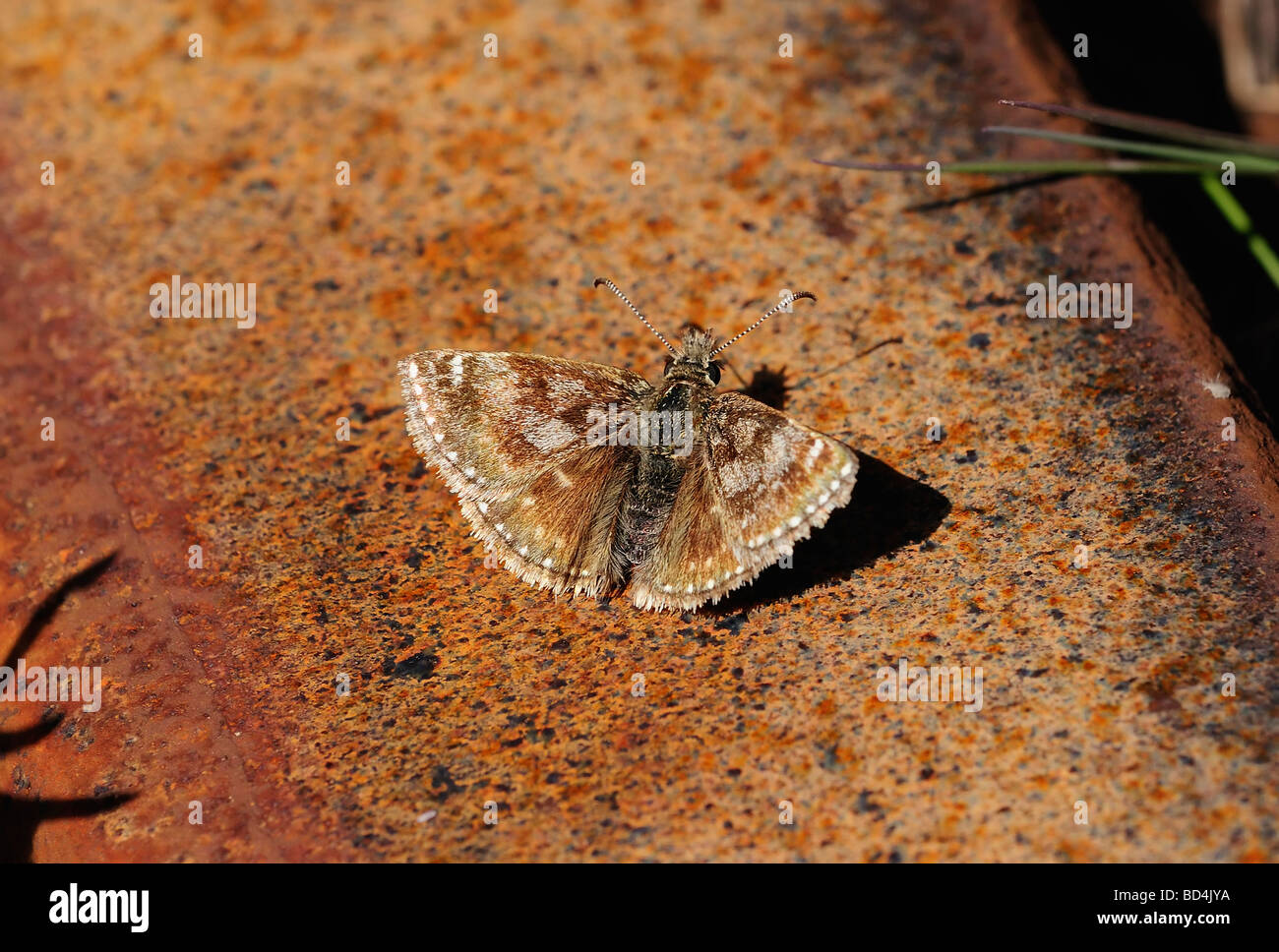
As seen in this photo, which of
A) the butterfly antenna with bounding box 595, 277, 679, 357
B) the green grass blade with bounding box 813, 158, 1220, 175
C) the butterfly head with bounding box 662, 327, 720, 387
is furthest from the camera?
the green grass blade with bounding box 813, 158, 1220, 175

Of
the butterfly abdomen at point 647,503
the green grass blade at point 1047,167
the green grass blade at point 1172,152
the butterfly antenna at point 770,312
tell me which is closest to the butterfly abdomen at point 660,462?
the butterfly abdomen at point 647,503

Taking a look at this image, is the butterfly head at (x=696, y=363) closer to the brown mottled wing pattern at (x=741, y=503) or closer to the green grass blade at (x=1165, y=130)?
the brown mottled wing pattern at (x=741, y=503)

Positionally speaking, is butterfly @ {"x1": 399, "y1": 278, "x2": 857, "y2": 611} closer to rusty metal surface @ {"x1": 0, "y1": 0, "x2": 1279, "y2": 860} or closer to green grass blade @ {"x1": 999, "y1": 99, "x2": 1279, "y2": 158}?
rusty metal surface @ {"x1": 0, "y1": 0, "x2": 1279, "y2": 860}

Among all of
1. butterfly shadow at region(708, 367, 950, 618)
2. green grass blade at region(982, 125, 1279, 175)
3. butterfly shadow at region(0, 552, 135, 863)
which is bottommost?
butterfly shadow at region(0, 552, 135, 863)

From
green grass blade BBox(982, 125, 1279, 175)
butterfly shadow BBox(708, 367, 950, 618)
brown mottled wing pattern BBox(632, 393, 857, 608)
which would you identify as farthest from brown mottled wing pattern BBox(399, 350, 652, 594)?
green grass blade BBox(982, 125, 1279, 175)

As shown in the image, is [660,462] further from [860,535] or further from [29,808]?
[29,808]

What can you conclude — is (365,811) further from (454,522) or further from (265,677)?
(454,522)

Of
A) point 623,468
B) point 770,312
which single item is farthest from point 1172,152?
point 623,468

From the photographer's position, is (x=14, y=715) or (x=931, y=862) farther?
(x=14, y=715)

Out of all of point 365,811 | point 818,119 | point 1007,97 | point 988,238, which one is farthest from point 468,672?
point 1007,97
